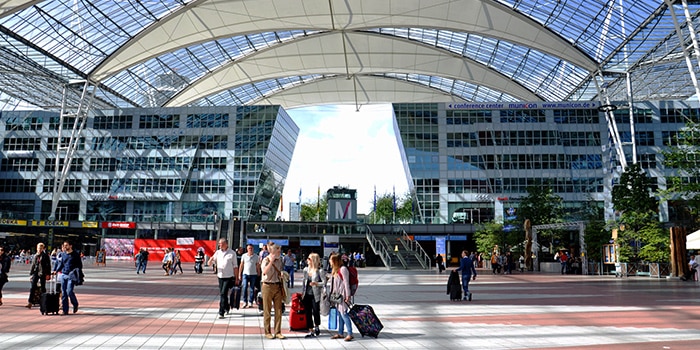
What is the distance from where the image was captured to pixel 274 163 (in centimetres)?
7769

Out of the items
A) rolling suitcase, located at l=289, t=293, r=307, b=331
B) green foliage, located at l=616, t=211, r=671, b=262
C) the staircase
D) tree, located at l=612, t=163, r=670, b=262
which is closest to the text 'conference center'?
the staircase

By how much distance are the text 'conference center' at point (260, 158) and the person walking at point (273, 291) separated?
191ft

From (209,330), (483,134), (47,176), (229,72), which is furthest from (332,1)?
(47,176)

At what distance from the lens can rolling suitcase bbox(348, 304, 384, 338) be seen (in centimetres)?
952

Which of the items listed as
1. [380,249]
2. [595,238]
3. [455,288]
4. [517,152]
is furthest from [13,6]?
[517,152]

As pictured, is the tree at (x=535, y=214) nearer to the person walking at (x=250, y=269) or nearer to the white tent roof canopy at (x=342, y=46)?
the white tent roof canopy at (x=342, y=46)

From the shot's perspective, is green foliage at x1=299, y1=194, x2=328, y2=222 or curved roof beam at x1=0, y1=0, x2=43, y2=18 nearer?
curved roof beam at x1=0, y1=0, x2=43, y2=18

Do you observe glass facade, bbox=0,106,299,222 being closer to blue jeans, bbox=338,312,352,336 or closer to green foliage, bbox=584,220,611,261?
green foliage, bbox=584,220,611,261

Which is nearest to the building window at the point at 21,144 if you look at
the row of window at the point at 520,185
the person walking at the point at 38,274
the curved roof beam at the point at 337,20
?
the curved roof beam at the point at 337,20

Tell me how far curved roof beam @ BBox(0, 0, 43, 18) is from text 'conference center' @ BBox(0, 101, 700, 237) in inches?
1291

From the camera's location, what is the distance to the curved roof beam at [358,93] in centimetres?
7531

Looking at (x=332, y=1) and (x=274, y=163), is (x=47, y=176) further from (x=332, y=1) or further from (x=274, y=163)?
(x=332, y=1)

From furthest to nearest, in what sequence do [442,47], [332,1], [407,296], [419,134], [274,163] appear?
[274,163], [419,134], [442,47], [332,1], [407,296]

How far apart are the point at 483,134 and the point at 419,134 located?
8198 mm
